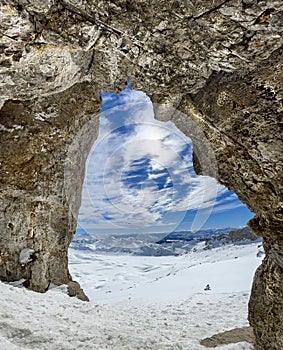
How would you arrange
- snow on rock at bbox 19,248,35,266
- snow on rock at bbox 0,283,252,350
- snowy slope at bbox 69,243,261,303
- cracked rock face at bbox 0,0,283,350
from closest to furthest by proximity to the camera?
cracked rock face at bbox 0,0,283,350, snow on rock at bbox 0,283,252,350, snow on rock at bbox 19,248,35,266, snowy slope at bbox 69,243,261,303

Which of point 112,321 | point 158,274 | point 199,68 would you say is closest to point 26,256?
point 112,321

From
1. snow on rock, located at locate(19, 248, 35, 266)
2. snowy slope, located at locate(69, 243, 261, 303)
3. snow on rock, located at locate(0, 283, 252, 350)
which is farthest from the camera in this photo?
snowy slope, located at locate(69, 243, 261, 303)

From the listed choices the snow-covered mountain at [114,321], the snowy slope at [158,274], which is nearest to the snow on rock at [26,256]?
the snow-covered mountain at [114,321]

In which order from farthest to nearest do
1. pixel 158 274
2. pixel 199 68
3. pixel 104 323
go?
pixel 158 274, pixel 104 323, pixel 199 68

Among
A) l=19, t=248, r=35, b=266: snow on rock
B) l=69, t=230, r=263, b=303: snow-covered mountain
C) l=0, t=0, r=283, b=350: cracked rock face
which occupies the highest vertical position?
l=0, t=0, r=283, b=350: cracked rock face

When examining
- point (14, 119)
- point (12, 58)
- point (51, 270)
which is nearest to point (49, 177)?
point (14, 119)

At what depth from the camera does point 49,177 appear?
36.5 feet

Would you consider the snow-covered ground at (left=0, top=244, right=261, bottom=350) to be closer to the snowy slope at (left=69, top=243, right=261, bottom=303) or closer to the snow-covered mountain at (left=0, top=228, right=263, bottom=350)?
the snow-covered mountain at (left=0, top=228, right=263, bottom=350)

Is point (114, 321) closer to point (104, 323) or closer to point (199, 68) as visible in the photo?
point (104, 323)

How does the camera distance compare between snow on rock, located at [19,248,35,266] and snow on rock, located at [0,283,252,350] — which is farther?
snow on rock, located at [19,248,35,266]

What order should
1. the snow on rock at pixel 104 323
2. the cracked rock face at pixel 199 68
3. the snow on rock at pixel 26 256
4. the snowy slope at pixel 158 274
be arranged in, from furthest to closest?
the snowy slope at pixel 158 274
the snow on rock at pixel 26 256
the snow on rock at pixel 104 323
the cracked rock face at pixel 199 68

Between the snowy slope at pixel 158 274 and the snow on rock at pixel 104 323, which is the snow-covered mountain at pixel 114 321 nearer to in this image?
→ the snow on rock at pixel 104 323

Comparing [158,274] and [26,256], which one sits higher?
[26,256]

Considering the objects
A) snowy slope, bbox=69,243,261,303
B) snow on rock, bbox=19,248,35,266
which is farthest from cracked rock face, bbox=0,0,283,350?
snowy slope, bbox=69,243,261,303
